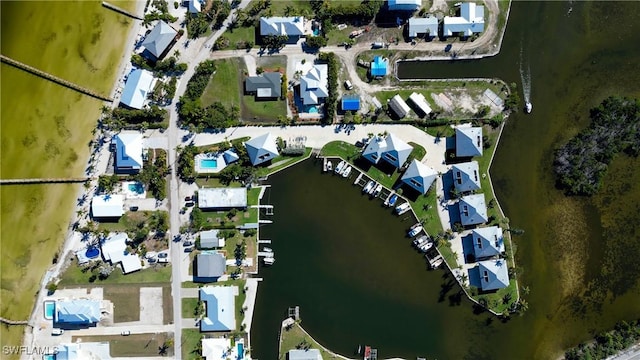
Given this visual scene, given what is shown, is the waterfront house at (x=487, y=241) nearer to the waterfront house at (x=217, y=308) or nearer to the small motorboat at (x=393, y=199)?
the small motorboat at (x=393, y=199)

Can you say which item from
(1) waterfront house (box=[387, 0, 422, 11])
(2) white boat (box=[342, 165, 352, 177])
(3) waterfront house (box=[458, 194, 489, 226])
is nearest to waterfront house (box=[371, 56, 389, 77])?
(1) waterfront house (box=[387, 0, 422, 11])

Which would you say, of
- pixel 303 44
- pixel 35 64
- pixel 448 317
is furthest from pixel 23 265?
pixel 448 317

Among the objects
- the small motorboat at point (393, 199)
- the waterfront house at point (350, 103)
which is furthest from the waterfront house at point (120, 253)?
the small motorboat at point (393, 199)

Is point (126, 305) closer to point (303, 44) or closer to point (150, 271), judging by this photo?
point (150, 271)

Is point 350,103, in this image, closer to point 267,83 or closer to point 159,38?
point 267,83

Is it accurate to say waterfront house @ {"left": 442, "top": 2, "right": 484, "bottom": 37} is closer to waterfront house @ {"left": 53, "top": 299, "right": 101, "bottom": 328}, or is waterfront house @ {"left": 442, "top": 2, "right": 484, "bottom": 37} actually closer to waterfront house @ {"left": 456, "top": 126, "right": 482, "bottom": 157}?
waterfront house @ {"left": 456, "top": 126, "right": 482, "bottom": 157}

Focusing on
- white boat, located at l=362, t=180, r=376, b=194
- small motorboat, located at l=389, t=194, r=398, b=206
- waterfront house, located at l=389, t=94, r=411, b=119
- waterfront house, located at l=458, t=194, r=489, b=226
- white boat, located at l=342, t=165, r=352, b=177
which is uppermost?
waterfront house, located at l=389, t=94, r=411, b=119
